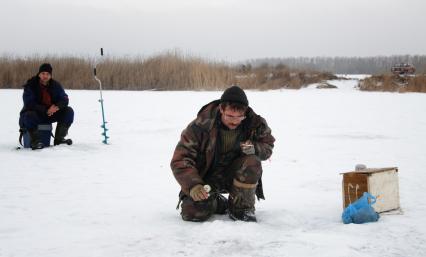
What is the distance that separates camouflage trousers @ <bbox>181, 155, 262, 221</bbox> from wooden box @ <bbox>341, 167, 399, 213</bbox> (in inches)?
28.6

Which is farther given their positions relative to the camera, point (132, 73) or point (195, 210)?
point (132, 73)

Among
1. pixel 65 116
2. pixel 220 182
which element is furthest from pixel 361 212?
pixel 65 116

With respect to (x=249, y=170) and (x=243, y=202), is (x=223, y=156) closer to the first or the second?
(x=249, y=170)

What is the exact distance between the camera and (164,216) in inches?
148

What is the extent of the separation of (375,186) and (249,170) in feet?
3.23

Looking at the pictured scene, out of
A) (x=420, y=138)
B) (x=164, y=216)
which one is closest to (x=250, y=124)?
(x=164, y=216)

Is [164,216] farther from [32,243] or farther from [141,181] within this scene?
[141,181]

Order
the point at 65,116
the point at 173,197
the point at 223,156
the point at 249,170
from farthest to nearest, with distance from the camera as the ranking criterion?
the point at 65,116 → the point at 173,197 → the point at 223,156 → the point at 249,170

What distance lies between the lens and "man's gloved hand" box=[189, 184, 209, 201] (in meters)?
3.32

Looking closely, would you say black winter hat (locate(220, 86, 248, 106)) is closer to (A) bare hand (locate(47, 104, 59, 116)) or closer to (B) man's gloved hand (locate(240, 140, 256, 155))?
(B) man's gloved hand (locate(240, 140, 256, 155))

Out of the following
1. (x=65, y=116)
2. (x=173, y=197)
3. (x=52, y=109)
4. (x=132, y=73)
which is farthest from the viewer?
(x=132, y=73)

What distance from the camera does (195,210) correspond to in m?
3.52

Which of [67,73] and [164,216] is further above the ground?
[67,73]

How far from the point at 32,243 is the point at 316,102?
1302cm
